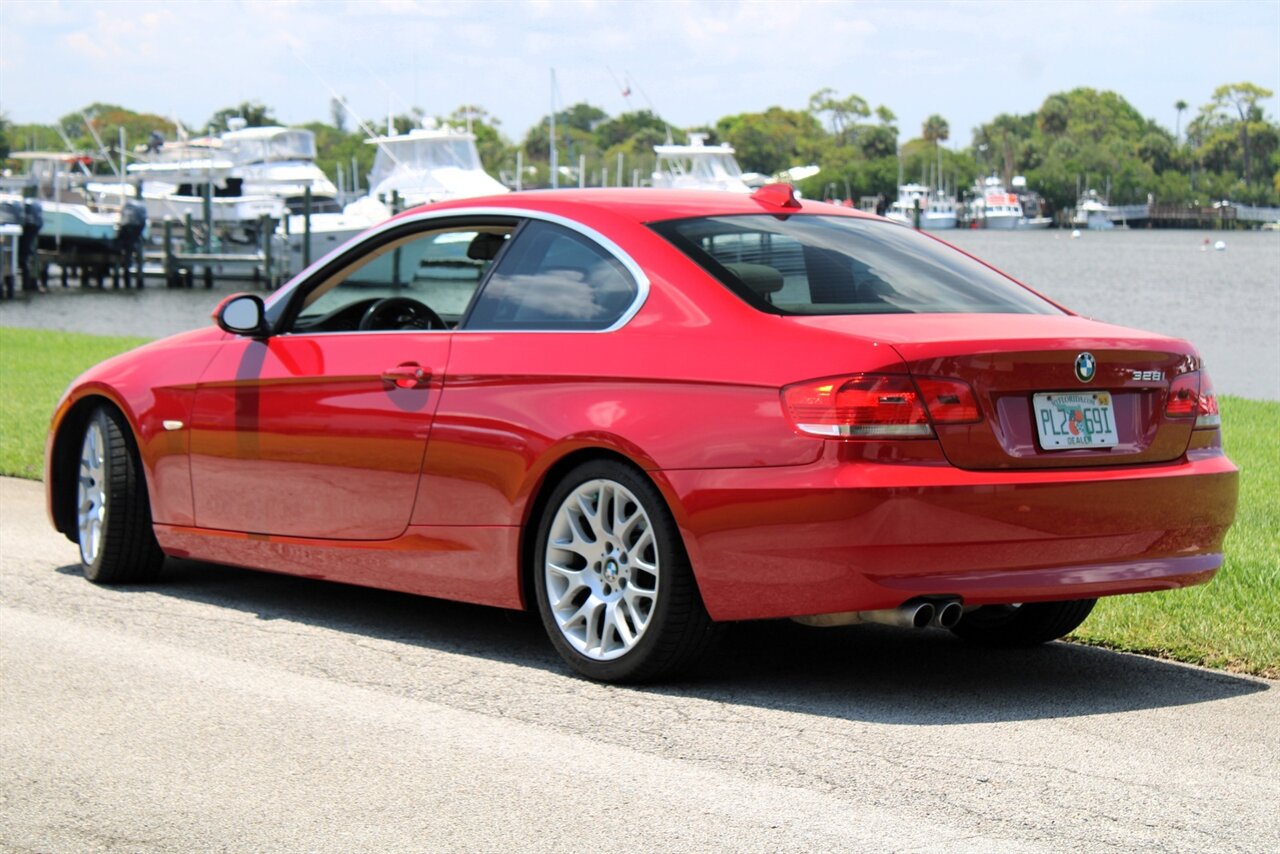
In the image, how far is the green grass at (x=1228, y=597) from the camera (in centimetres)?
637

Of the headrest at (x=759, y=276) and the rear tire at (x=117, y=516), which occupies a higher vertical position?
the headrest at (x=759, y=276)

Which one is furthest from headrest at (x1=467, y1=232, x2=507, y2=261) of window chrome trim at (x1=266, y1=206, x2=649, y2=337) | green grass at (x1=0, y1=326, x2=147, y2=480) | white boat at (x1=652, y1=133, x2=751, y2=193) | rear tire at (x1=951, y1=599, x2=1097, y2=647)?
white boat at (x1=652, y1=133, x2=751, y2=193)

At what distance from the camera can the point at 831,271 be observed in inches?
234

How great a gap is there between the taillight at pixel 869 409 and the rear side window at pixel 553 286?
35.8 inches

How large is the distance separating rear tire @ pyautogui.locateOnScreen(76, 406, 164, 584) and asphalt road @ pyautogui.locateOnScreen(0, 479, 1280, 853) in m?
0.60

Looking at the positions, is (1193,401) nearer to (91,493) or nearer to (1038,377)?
(1038,377)

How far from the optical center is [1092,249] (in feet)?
418

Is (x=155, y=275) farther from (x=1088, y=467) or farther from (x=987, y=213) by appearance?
(x=987, y=213)

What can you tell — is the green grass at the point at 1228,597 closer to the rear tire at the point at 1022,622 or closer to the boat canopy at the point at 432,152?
the rear tire at the point at 1022,622

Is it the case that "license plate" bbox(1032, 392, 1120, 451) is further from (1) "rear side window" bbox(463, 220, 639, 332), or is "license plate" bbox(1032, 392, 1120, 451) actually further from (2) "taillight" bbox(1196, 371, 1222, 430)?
(1) "rear side window" bbox(463, 220, 639, 332)

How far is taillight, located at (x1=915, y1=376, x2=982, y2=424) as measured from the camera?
522 centimetres

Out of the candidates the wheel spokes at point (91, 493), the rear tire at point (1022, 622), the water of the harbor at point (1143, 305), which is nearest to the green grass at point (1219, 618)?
the rear tire at point (1022, 622)

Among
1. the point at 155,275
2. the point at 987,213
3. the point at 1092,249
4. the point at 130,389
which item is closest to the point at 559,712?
the point at 130,389

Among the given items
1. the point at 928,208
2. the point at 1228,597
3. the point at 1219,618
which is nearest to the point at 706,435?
the point at 1219,618
